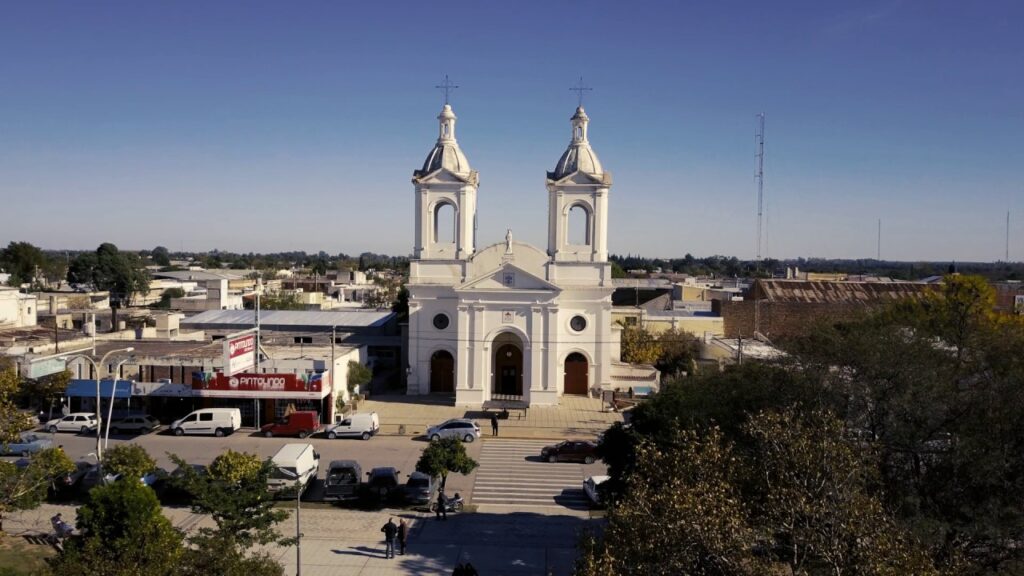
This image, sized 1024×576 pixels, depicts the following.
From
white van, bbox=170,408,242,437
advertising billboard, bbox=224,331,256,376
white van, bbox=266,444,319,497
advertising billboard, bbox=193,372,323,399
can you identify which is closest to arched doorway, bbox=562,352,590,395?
advertising billboard, bbox=193,372,323,399

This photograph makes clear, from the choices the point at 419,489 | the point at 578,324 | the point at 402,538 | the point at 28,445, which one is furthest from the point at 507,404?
the point at 28,445

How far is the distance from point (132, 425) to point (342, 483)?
1299cm

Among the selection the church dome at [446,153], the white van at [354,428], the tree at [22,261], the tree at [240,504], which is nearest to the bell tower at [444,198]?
the church dome at [446,153]

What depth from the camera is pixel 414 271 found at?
129 ft

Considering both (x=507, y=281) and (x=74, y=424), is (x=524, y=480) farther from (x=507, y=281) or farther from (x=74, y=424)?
(x=74, y=424)

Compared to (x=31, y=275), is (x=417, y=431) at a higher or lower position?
lower

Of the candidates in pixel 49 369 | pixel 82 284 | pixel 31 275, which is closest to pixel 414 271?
pixel 49 369

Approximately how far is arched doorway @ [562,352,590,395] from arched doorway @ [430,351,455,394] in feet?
19.8

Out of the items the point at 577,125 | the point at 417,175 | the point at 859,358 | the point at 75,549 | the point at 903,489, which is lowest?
the point at 75,549

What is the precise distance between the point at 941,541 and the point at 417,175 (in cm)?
3113

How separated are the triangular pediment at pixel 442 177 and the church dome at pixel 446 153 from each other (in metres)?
0.24

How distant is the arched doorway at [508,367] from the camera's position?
3903 cm

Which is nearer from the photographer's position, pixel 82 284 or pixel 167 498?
pixel 167 498

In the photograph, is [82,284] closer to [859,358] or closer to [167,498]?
[167,498]
